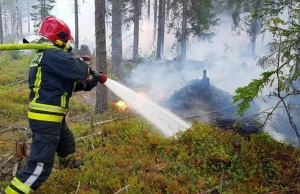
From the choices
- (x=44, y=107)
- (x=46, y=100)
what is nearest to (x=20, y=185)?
(x=44, y=107)

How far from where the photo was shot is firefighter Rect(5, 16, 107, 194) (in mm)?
3812

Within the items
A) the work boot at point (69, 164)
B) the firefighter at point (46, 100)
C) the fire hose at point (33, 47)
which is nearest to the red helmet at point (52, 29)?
the firefighter at point (46, 100)

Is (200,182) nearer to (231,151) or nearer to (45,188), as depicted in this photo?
(231,151)

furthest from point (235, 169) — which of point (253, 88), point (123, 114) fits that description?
point (123, 114)

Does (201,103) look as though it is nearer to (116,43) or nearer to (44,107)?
(116,43)

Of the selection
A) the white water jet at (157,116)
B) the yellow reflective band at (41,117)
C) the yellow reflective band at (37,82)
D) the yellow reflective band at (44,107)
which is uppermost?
the yellow reflective band at (37,82)

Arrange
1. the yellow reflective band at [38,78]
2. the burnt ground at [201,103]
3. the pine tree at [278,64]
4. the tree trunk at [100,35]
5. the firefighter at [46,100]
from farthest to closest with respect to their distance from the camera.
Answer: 1. the burnt ground at [201,103]
2. the tree trunk at [100,35]
3. the pine tree at [278,64]
4. the yellow reflective band at [38,78]
5. the firefighter at [46,100]

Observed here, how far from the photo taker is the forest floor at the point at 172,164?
4344 mm

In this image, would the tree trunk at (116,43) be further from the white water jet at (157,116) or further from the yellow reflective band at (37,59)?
the yellow reflective band at (37,59)

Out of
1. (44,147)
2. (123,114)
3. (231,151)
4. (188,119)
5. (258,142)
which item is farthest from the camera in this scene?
(188,119)

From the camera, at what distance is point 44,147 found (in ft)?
12.8

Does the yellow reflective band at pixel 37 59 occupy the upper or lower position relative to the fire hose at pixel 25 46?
lower

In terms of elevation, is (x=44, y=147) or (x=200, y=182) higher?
(x=44, y=147)

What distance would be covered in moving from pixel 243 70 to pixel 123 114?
13928 mm
